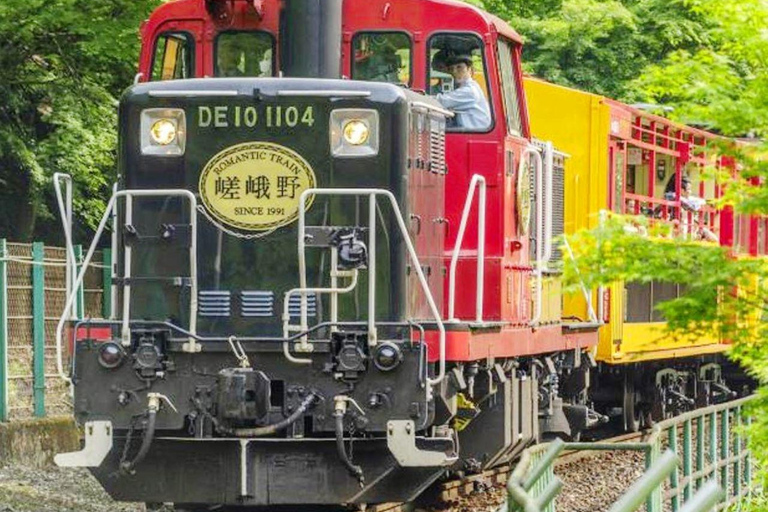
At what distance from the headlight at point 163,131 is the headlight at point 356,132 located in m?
1.11

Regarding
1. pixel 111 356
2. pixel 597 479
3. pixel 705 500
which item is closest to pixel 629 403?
pixel 597 479

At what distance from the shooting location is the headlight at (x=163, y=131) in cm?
1159

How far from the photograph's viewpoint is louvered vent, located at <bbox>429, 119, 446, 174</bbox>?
1220cm

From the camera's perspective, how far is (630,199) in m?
18.9

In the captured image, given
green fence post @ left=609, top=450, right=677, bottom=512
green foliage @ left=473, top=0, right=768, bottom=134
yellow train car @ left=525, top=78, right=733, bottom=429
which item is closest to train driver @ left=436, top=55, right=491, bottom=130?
yellow train car @ left=525, top=78, right=733, bottom=429

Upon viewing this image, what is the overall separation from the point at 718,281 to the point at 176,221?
393 cm

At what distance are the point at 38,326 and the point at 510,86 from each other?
643cm

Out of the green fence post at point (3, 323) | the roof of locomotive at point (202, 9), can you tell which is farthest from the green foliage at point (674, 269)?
the green fence post at point (3, 323)

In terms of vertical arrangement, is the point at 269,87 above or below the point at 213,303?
above

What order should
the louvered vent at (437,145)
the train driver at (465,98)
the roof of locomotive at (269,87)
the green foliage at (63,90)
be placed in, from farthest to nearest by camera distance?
the green foliage at (63,90)
the train driver at (465,98)
the louvered vent at (437,145)
the roof of locomotive at (269,87)

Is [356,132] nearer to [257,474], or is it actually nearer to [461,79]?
[461,79]

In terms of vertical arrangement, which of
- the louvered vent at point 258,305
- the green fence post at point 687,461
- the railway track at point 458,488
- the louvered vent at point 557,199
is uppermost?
the louvered vent at point 557,199

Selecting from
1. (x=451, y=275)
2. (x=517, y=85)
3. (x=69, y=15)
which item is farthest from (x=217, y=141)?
(x=69, y=15)

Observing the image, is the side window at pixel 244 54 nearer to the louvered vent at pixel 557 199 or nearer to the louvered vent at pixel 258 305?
the louvered vent at pixel 258 305
